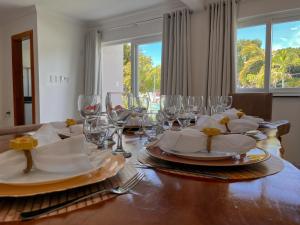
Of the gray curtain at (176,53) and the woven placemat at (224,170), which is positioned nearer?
the woven placemat at (224,170)

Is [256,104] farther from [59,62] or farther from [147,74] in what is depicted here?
[59,62]

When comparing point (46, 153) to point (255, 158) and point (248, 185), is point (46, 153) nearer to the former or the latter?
point (248, 185)

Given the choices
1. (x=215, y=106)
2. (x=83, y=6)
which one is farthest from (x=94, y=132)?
(x=83, y=6)

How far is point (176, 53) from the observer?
356 centimetres

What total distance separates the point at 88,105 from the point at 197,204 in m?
0.68

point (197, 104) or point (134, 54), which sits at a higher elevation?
point (134, 54)

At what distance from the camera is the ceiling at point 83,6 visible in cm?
360

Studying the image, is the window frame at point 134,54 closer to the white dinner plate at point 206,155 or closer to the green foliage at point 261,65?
the green foliage at point 261,65

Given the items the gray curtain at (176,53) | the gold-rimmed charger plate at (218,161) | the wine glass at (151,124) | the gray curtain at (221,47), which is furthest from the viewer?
the gray curtain at (176,53)

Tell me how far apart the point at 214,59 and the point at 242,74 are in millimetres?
451

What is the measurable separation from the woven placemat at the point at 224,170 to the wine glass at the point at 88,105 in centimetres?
39

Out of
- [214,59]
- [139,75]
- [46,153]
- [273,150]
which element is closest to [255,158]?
[273,150]

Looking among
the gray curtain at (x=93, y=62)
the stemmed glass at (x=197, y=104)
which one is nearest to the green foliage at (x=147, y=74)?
the gray curtain at (x=93, y=62)

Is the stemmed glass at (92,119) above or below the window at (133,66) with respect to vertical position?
below
